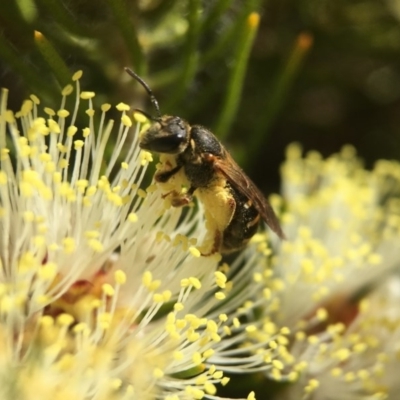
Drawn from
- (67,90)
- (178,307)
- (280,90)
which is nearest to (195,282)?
(178,307)

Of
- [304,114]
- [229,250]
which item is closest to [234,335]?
[229,250]

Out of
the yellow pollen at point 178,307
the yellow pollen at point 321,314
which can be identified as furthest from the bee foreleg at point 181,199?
the yellow pollen at point 321,314

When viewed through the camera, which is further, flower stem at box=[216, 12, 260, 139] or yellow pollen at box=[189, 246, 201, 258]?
flower stem at box=[216, 12, 260, 139]

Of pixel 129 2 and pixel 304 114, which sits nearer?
pixel 129 2

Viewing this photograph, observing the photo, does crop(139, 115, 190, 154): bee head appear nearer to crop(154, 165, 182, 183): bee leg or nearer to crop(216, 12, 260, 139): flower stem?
crop(154, 165, 182, 183): bee leg

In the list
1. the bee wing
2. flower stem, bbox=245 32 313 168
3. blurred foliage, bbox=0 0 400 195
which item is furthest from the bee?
flower stem, bbox=245 32 313 168

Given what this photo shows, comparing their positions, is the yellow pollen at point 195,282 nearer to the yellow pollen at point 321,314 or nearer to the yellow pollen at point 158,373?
the yellow pollen at point 158,373

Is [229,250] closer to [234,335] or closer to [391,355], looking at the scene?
[234,335]
